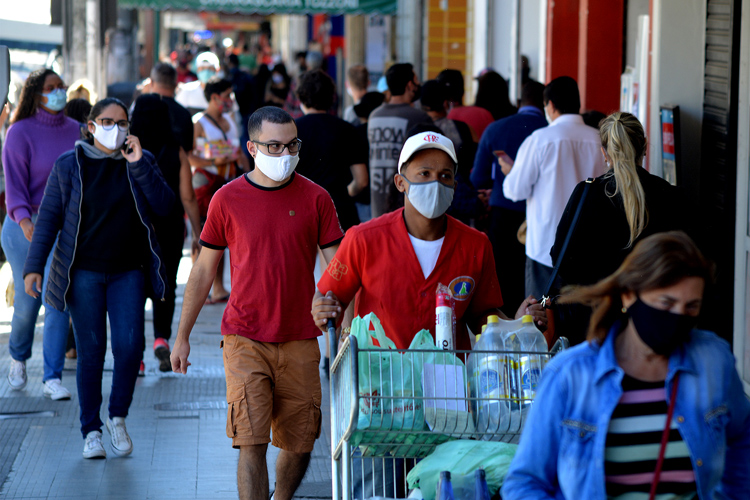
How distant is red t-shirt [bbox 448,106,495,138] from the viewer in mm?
9281

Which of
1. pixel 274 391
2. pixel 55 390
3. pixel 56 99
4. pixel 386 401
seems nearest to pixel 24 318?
pixel 55 390

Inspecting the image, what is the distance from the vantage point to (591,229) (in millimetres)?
4406

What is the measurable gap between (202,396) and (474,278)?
3.83 meters

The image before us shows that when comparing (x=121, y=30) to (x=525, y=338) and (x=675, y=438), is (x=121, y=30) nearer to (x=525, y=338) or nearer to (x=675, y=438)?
(x=525, y=338)

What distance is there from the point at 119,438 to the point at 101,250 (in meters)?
1.09

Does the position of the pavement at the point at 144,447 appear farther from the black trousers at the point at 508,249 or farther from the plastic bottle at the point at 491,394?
the plastic bottle at the point at 491,394

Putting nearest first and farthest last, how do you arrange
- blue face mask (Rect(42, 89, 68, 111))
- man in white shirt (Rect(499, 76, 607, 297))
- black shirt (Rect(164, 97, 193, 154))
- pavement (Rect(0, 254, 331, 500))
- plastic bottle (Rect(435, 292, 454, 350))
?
plastic bottle (Rect(435, 292, 454, 350))
pavement (Rect(0, 254, 331, 500))
man in white shirt (Rect(499, 76, 607, 297))
blue face mask (Rect(42, 89, 68, 111))
black shirt (Rect(164, 97, 193, 154))

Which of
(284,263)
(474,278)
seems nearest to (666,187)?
(474,278)

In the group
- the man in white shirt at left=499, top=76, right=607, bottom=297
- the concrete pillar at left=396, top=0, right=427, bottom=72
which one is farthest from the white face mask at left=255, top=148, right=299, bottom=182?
the concrete pillar at left=396, top=0, right=427, bottom=72

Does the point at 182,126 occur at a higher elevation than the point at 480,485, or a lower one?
higher

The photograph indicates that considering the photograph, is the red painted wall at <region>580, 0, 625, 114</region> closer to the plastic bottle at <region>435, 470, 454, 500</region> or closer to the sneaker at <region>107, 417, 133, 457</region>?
the sneaker at <region>107, 417, 133, 457</region>

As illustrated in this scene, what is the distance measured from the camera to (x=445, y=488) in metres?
2.92

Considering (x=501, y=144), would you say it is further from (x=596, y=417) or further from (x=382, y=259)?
(x=596, y=417)

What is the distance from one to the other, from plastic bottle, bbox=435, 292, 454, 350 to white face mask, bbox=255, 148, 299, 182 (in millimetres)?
1182
